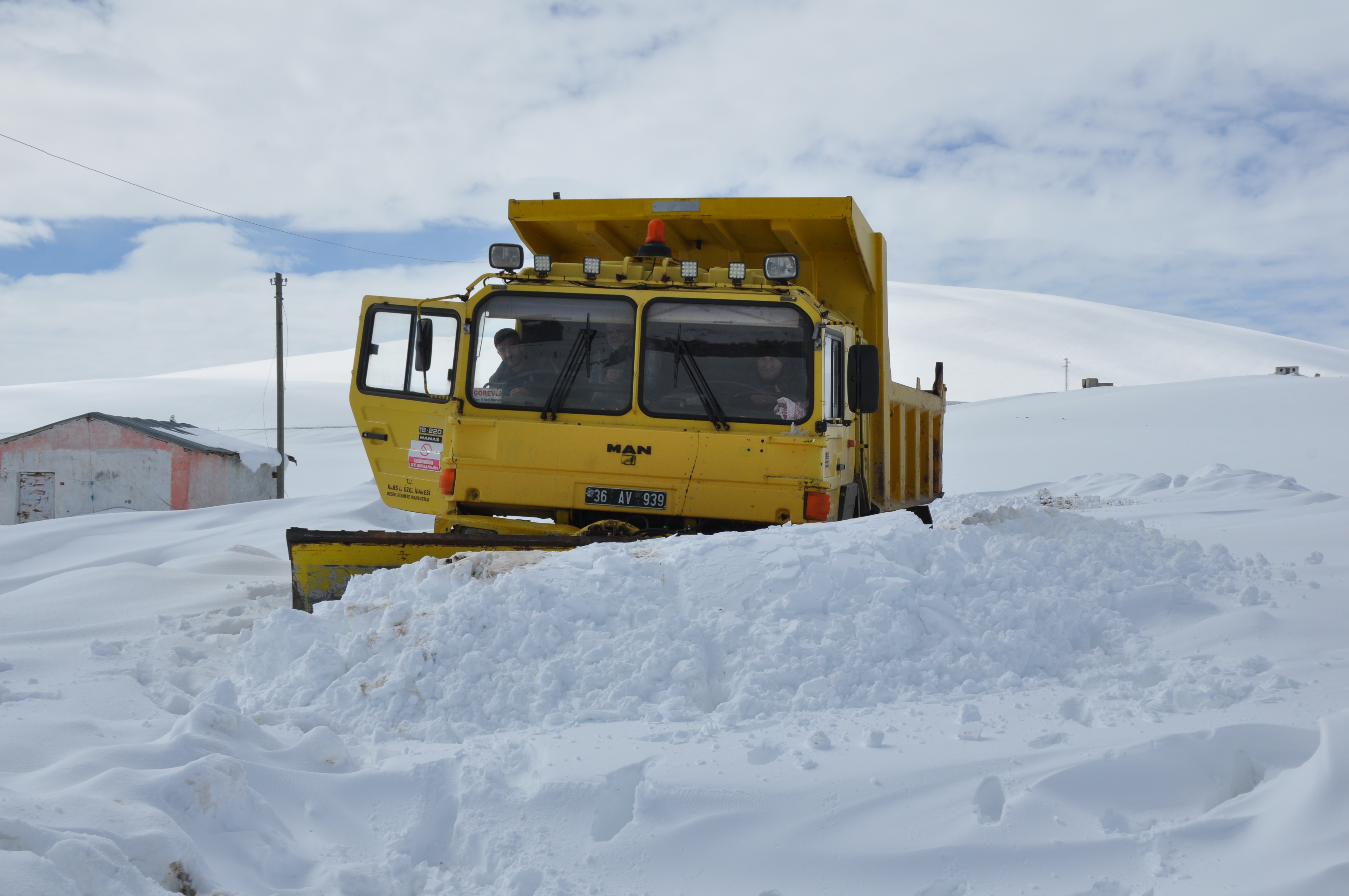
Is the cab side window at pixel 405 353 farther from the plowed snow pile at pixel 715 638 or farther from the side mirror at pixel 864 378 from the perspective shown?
the side mirror at pixel 864 378

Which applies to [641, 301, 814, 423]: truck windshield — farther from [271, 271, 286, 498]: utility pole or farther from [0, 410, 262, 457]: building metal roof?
[271, 271, 286, 498]: utility pole

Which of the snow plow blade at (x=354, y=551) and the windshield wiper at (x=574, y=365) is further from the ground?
the windshield wiper at (x=574, y=365)

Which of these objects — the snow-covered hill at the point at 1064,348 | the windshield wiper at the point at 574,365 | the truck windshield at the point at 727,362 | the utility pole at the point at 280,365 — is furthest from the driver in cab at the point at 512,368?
the snow-covered hill at the point at 1064,348

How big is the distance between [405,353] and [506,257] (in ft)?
3.08

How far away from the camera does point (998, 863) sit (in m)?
2.56

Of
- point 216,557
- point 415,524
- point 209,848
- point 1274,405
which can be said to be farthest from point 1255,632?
point 1274,405

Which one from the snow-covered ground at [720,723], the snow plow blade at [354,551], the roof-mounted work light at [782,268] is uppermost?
the roof-mounted work light at [782,268]

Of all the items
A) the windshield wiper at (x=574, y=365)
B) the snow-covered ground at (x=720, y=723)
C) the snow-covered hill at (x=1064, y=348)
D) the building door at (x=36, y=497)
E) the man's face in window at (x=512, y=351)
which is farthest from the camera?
the snow-covered hill at (x=1064, y=348)

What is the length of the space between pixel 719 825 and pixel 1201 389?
37881 millimetres

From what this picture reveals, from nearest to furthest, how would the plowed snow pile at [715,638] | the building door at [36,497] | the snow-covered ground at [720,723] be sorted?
the snow-covered ground at [720,723]
the plowed snow pile at [715,638]
the building door at [36,497]

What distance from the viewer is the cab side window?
601 centimetres

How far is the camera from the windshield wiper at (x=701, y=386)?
221 inches

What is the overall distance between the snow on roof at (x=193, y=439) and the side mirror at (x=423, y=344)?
46.0 feet

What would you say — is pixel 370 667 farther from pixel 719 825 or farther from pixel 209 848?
pixel 719 825
